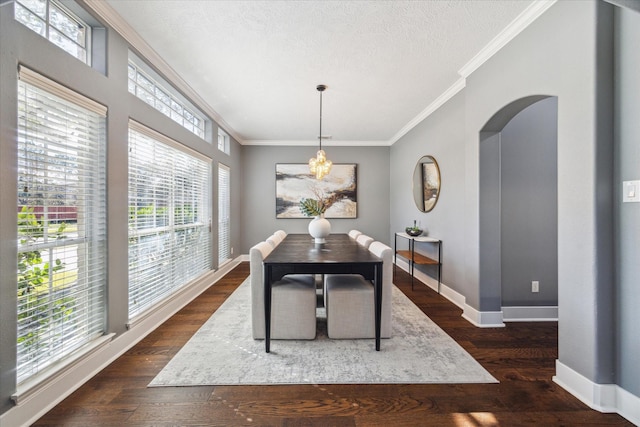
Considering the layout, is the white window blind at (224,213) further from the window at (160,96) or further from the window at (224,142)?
the window at (160,96)

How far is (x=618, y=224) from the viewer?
153cm

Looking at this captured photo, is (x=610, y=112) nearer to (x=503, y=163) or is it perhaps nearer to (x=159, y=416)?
(x=503, y=163)

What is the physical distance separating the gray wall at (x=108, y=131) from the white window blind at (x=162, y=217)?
0.15 metres

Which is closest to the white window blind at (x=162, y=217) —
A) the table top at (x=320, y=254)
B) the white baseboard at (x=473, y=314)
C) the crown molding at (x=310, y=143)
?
the table top at (x=320, y=254)

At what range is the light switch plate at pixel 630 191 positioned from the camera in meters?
1.43

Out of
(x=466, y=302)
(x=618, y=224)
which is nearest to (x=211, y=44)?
(x=618, y=224)

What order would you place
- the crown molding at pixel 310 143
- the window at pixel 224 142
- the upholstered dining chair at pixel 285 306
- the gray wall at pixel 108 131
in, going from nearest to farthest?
the gray wall at pixel 108 131, the upholstered dining chair at pixel 285 306, the window at pixel 224 142, the crown molding at pixel 310 143

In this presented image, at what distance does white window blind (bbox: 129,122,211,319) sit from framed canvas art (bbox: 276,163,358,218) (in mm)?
2094

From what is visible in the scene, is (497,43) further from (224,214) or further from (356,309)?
(224,214)

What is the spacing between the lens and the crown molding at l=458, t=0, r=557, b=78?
1.93 meters

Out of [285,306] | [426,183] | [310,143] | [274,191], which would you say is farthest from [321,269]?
[310,143]

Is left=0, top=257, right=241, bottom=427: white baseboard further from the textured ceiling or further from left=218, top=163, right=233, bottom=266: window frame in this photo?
the textured ceiling

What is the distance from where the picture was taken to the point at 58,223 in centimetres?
168

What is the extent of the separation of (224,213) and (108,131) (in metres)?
2.96
